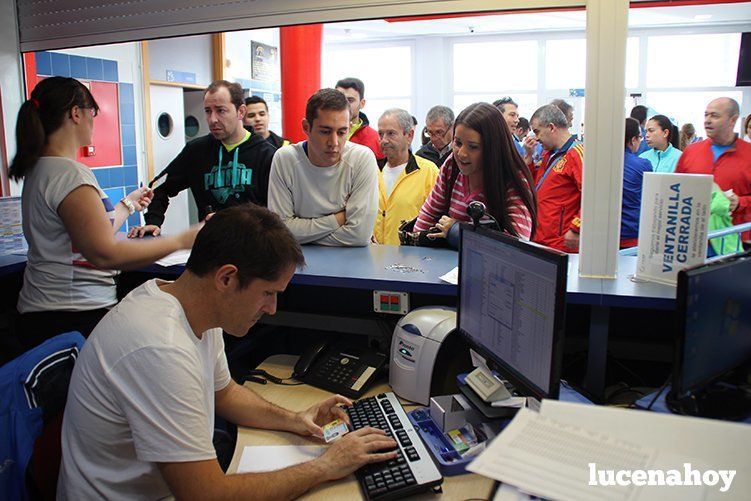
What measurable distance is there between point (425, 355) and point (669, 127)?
15.9ft

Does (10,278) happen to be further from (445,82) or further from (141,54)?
(445,82)

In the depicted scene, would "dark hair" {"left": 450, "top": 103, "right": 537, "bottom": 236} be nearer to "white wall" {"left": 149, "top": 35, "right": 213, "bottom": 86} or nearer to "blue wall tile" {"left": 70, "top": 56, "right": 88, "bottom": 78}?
"blue wall tile" {"left": 70, "top": 56, "right": 88, "bottom": 78}

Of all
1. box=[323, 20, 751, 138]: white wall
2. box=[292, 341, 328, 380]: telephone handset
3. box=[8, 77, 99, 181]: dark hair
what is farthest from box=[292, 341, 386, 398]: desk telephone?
box=[323, 20, 751, 138]: white wall

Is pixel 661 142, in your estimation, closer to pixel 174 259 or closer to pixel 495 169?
Result: pixel 495 169

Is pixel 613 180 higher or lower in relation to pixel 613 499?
higher

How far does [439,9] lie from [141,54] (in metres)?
4.23

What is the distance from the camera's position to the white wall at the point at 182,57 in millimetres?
5719

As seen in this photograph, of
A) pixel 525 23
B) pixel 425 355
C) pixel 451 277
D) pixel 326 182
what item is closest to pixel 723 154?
pixel 326 182

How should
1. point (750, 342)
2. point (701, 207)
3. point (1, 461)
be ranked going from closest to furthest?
point (1, 461)
point (750, 342)
point (701, 207)

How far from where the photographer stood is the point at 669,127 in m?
5.55

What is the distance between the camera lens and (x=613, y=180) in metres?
1.84

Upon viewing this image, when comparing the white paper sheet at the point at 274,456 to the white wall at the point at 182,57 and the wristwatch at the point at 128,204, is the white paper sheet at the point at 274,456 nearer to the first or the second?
the wristwatch at the point at 128,204

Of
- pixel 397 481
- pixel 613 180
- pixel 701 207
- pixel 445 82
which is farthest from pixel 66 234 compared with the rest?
pixel 445 82

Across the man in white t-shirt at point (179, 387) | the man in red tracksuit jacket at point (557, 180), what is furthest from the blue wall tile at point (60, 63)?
the man in white t-shirt at point (179, 387)
